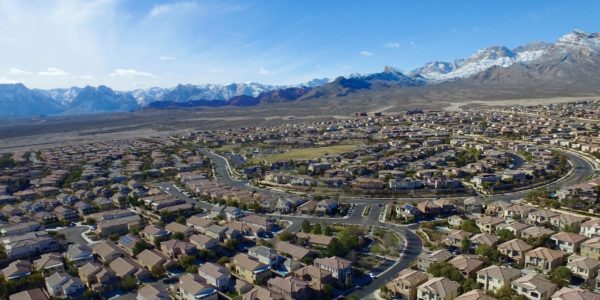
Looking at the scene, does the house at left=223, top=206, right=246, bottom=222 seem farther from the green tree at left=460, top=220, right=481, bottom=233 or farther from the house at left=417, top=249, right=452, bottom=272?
the green tree at left=460, top=220, right=481, bottom=233

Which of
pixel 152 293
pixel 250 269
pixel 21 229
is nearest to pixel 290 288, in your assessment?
pixel 250 269

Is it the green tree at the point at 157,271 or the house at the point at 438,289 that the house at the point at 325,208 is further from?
the house at the point at 438,289

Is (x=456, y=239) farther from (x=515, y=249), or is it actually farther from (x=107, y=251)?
(x=107, y=251)

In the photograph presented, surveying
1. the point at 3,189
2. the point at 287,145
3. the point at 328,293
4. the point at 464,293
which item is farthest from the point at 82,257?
the point at 287,145

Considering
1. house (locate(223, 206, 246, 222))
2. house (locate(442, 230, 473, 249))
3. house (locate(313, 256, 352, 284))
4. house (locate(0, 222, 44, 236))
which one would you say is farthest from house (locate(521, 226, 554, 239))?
house (locate(0, 222, 44, 236))

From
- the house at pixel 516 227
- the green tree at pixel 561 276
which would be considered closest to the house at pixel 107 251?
the green tree at pixel 561 276

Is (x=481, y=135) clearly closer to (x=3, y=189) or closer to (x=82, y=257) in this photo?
(x=82, y=257)
